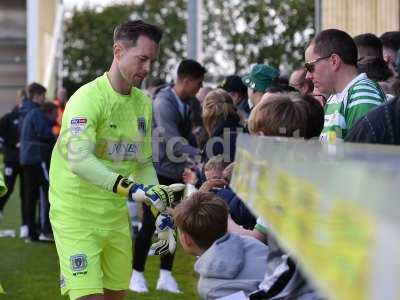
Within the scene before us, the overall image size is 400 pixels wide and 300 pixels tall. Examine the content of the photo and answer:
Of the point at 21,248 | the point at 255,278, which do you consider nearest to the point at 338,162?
the point at 255,278

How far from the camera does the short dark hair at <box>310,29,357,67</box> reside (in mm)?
4371

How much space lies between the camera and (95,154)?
179 inches

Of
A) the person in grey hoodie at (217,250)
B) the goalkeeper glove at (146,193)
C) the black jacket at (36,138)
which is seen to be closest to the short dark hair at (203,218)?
the person in grey hoodie at (217,250)

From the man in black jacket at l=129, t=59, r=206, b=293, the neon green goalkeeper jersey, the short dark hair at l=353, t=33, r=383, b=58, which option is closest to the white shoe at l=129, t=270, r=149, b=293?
the man in black jacket at l=129, t=59, r=206, b=293

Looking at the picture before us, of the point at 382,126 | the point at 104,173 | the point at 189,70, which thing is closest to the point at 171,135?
the point at 189,70

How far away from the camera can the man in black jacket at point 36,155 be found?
11.6 meters

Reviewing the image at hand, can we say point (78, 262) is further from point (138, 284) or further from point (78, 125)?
point (138, 284)

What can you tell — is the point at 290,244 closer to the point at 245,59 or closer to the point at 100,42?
the point at 245,59

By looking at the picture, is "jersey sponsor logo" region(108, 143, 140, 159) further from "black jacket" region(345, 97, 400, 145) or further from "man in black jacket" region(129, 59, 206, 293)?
"man in black jacket" region(129, 59, 206, 293)

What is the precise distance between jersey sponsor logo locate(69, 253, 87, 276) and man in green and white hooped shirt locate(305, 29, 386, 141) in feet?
4.46

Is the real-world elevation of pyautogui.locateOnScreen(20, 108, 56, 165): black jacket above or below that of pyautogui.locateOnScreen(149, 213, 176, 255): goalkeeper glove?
above

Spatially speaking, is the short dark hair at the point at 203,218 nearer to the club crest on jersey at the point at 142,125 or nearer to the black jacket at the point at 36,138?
the club crest on jersey at the point at 142,125

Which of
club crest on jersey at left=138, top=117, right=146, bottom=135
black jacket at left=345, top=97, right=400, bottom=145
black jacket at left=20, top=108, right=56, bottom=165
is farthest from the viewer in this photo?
black jacket at left=20, top=108, right=56, bottom=165

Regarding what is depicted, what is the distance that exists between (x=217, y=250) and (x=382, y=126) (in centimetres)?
109
